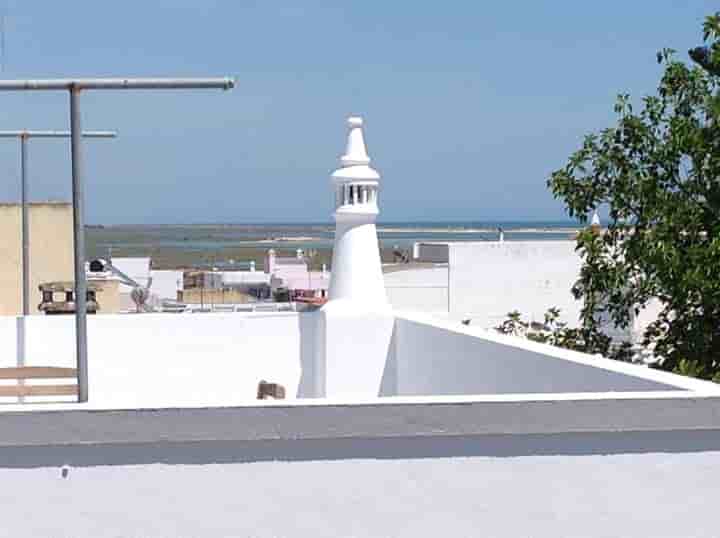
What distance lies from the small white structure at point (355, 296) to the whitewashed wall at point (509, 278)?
→ 9.90 metres

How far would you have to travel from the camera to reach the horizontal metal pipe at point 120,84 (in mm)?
5059

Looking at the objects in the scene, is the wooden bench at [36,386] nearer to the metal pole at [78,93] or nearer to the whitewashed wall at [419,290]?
the metal pole at [78,93]

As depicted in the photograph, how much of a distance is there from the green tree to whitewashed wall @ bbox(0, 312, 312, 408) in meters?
2.38

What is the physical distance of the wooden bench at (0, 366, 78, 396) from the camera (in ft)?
20.9

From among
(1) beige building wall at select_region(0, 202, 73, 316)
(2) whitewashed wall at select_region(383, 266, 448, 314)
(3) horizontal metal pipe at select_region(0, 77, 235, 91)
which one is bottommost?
(2) whitewashed wall at select_region(383, 266, 448, 314)

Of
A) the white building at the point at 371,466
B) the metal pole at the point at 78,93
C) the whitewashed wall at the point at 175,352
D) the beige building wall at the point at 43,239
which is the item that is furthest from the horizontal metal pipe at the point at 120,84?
the beige building wall at the point at 43,239

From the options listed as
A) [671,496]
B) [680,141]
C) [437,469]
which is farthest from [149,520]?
[680,141]

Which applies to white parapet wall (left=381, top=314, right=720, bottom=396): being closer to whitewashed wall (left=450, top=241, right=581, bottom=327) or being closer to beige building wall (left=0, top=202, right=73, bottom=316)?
beige building wall (left=0, top=202, right=73, bottom=316)

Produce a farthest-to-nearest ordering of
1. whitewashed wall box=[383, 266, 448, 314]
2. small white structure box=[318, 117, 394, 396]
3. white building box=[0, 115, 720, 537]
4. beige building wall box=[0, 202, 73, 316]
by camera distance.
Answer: whitewashed wall box=[383, 266, 448, 314], beige building wall box=[0, 202, 73, 316], small white structure box=[318, 117, 394, 396], white building box=[0, 115, 720, 537]

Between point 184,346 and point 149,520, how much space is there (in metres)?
4.29

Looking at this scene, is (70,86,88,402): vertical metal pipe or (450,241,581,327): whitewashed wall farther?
(450,241,581,327): whitewashed wall

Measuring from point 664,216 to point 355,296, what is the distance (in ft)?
7.45

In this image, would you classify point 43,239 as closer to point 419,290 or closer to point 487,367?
point 419,290

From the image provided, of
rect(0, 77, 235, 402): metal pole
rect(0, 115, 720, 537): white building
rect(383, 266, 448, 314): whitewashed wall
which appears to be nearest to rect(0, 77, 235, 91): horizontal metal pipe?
rect(0, 77, 235, 402): metal pole
